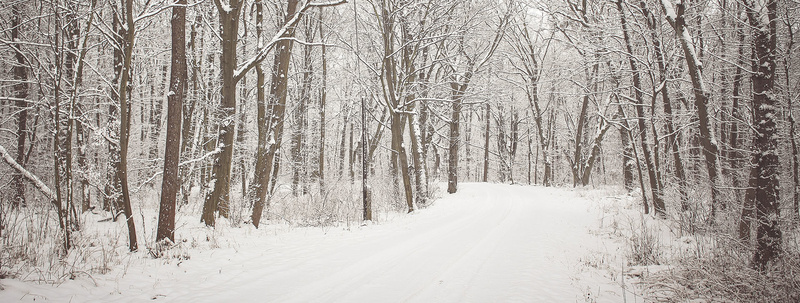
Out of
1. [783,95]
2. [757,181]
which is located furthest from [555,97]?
[757,181]

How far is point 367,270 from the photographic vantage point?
486 cm

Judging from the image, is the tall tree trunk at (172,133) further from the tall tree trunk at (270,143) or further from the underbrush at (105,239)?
the tall tree trunk at (270,143)

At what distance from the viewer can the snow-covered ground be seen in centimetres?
391

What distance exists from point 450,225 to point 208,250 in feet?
18.1

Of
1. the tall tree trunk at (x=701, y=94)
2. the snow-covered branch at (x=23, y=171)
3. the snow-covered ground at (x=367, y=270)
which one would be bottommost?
the snow-covered ground at (x=367, y=270)

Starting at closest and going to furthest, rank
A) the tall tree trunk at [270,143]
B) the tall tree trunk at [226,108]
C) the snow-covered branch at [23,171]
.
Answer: the snow-covered branch at [23,171] < the tall tree trunk at [226,108] < the tall tree trunk at [270,143]

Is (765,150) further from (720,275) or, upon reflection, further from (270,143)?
(270,143)

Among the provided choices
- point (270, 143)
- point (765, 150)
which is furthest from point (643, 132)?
point (270, 143)

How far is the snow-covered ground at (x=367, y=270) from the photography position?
154 inches

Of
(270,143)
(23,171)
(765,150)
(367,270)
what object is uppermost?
(270,143)

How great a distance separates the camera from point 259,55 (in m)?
8.23

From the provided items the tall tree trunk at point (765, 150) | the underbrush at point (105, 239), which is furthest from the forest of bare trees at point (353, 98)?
the underbrush at point (105, 239)

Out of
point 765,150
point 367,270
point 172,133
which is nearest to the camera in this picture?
point 765,150

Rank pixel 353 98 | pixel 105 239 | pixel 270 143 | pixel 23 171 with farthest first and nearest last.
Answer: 1. pixel 353 98
2. pixel 270 143
3. pixel 105 239
4. pixel 23 171
